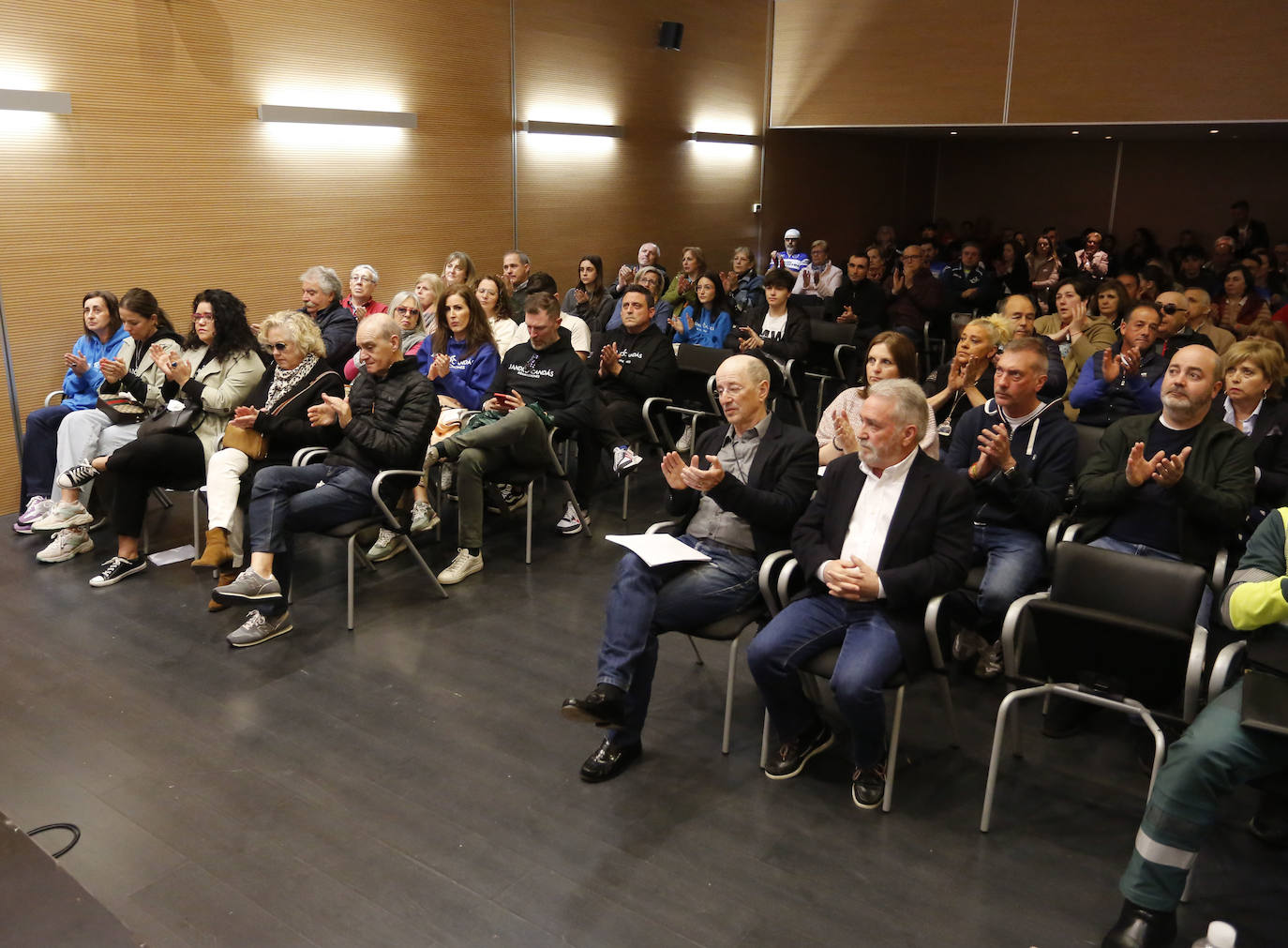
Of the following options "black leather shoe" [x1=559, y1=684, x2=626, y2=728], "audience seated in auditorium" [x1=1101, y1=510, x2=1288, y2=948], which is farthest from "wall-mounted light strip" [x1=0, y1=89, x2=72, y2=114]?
"audience seated in auditorium" [x1=1101, y1=510, x2=1288, y2=948]

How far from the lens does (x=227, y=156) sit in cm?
653

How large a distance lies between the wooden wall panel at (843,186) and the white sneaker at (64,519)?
26.7 ft

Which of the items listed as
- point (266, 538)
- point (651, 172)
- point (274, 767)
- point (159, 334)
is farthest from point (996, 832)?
point (651, 172)

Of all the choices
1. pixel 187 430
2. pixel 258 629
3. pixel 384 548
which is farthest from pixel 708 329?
pixel 258 629

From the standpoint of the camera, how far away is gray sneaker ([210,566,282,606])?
4.23 meters

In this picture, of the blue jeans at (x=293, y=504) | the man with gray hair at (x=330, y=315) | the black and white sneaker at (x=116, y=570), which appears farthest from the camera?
the man with gray hair at (x=330, y=315)

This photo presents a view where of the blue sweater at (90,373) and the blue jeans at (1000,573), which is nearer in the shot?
the blue jeans at (1000,573)

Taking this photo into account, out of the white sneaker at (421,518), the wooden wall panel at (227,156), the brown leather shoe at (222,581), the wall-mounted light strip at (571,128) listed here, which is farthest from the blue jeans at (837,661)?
the wall-mounted light strip at (571,128)

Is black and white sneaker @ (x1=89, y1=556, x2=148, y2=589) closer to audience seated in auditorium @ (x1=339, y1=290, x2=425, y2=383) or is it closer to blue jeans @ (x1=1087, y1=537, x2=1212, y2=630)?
audience seated in auditorium @ (x1=339, y1=290, x2=425, y2=383)

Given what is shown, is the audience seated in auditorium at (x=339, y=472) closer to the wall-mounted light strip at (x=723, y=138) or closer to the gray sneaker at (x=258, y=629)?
the gray sneaker at (x=258, y=629)

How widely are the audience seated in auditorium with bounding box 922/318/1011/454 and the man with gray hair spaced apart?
342 cm

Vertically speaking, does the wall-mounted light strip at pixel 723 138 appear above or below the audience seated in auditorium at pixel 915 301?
above

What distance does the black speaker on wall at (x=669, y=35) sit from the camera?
9.48 m

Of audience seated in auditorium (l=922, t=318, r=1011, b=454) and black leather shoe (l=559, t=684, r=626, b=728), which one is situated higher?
audience seated in auditorium (l=922, t=318, r=1011, b=454)
